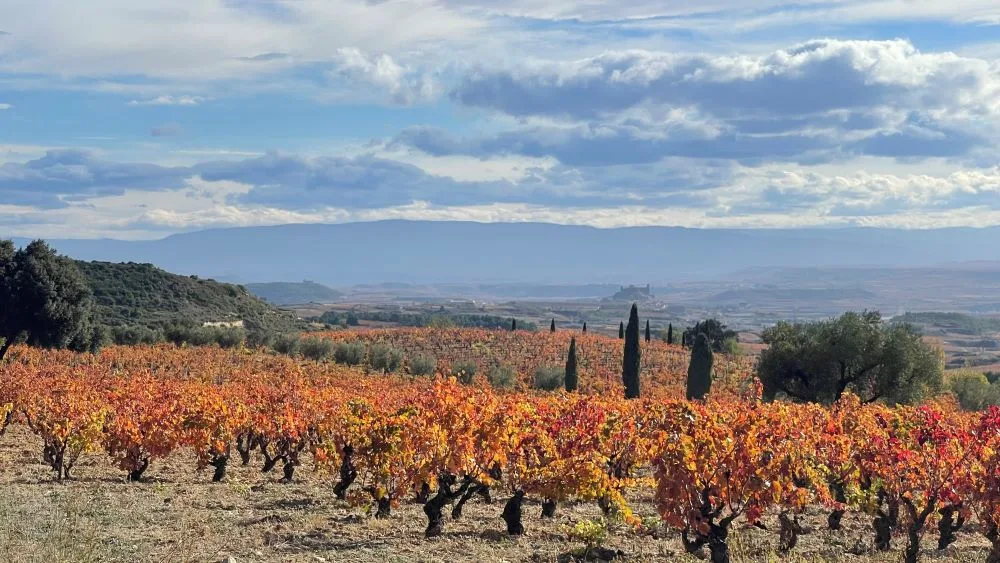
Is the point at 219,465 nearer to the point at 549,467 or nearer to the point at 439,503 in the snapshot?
the point at 439,503

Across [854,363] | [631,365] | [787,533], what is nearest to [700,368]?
[631,365]

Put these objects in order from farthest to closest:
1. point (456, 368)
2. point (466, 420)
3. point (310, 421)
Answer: point (456, 368) < point (310, 421) < point (466, 420)

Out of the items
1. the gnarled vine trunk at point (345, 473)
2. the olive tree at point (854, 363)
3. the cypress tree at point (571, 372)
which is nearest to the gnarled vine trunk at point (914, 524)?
the gnarled vine trunk at point (345, 473)

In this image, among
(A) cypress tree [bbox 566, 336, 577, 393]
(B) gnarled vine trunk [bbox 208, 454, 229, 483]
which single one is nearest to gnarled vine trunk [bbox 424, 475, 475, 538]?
(B) gnarled vine trunk [bbox 208, 454, 229, 483]

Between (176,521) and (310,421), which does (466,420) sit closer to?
(176,521)

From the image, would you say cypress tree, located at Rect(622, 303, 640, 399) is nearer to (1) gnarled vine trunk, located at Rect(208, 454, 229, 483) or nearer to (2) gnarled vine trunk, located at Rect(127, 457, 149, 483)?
(1) gnarled vine trunk, located at Rect(208, 454, 229, 483)

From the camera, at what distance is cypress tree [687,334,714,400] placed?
5031 cm

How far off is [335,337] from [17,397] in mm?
41717

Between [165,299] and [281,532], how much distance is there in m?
74.2

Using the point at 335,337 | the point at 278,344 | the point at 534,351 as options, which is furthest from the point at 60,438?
the point at 534,351

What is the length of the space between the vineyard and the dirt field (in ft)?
0.32

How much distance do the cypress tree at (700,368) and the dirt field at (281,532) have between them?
30.5 meters

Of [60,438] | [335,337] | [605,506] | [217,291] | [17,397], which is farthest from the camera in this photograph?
[217,291]

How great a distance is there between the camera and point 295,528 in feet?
56.0
